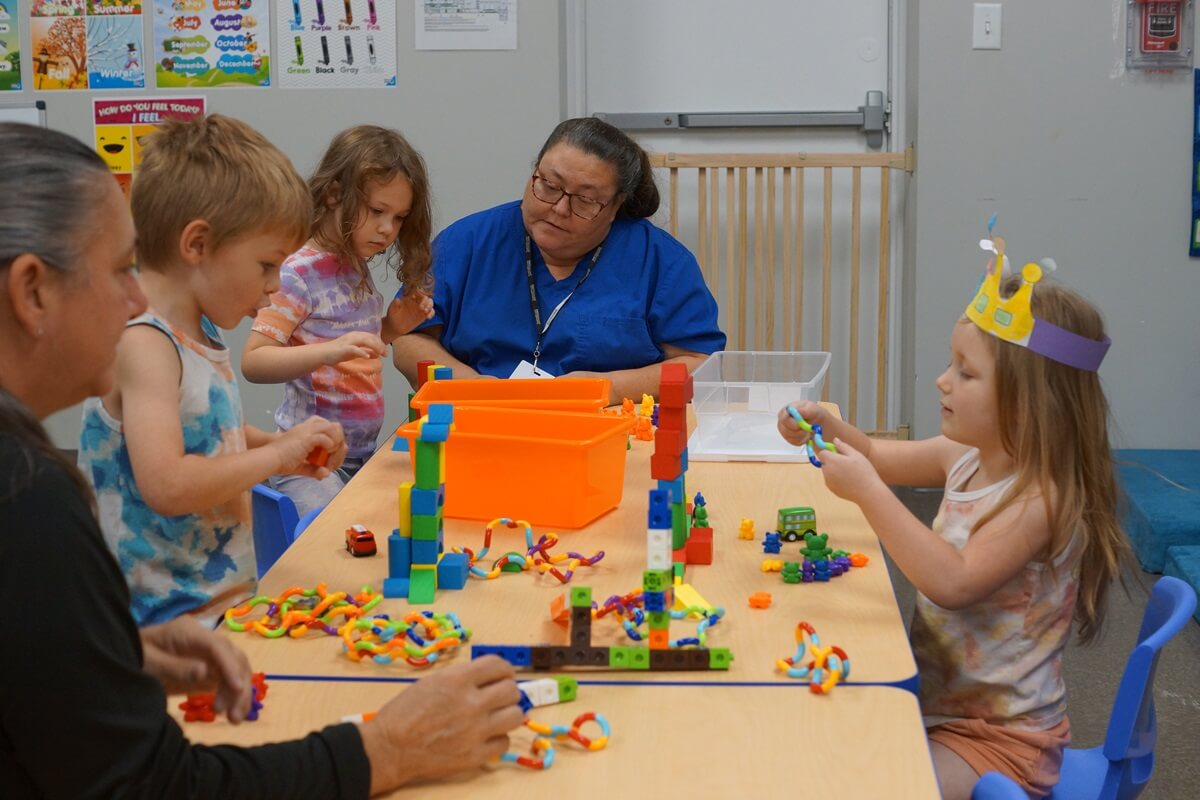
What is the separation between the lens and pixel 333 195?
2.29m

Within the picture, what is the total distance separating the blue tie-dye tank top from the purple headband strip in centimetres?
101

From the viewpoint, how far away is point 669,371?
5.04 feet

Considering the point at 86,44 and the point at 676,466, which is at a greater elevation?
the point at 86,44

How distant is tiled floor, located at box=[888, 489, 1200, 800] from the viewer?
2.36 metres

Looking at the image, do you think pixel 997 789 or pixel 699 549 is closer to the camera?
pixel 997 789

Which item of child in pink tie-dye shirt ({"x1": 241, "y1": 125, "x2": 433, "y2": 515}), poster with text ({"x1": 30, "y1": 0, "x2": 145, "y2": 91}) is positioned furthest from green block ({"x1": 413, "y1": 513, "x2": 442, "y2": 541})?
poster with text ({"x1": 30, "y1": 0, "x2": 145, "y2": 91})

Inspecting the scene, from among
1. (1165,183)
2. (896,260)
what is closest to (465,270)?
(896,260)

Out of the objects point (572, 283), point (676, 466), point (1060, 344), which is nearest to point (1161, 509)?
point (572, 283)

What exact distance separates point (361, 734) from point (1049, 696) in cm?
91

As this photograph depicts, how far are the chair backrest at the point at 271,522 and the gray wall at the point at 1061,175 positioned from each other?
260cm

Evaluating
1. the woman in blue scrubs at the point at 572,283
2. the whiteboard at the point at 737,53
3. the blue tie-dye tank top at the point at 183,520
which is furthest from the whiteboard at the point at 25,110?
the blue tie-dye tank top at the point at 183,520

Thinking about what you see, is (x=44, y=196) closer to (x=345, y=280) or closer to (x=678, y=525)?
(x=678, y=525)

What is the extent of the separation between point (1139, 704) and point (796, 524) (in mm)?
451

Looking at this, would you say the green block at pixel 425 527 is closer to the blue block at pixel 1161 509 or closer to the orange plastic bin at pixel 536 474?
the orange plastic bin at pixel 536 474
